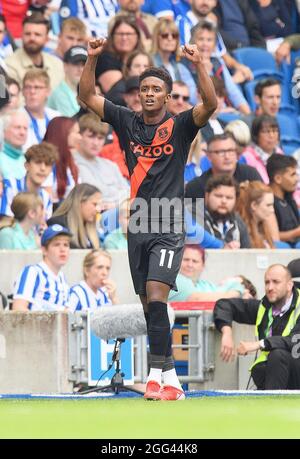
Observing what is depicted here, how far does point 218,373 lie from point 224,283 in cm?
198

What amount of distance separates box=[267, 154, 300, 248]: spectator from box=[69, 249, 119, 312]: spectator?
291cm

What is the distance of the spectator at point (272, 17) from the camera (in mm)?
18281

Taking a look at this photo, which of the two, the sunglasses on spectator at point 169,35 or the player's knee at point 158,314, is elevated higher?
the sunglasses on spectator at point 169,35

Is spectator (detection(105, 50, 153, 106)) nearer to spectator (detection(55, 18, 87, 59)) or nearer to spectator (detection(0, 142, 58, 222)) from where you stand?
spectator (detection(55, 18, 87, 59))

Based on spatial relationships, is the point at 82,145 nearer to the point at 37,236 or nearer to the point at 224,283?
the point at 37,236

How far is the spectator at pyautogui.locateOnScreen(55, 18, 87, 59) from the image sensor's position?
16109mm

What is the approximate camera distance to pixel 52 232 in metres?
13.3

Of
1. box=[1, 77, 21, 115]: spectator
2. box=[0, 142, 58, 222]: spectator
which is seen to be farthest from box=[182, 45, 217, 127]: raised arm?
box=[1, 77, 21, 115]: spectator

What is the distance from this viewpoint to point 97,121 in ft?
50.1

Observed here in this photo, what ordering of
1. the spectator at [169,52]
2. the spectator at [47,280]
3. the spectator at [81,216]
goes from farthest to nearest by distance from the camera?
the spectator at [169,52]
the spectator at [81,216]
the spectator at [47,280]

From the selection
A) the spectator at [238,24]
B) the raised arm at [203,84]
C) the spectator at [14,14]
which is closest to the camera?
the raised arm at [203,84]

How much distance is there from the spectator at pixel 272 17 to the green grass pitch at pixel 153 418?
385 inches

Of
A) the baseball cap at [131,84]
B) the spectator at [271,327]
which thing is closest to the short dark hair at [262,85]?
the baseball cap at [131,84]

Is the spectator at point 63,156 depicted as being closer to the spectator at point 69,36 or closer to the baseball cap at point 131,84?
the baseball cap at point 131,84
